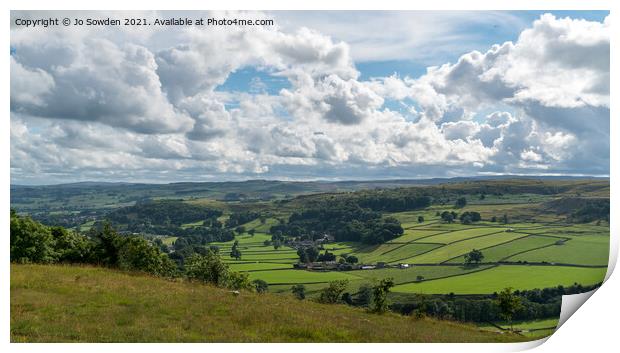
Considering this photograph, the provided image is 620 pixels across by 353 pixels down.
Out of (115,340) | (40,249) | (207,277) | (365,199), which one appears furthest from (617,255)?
(365,199)

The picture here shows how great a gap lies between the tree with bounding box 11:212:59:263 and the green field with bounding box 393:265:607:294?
23.9 metres

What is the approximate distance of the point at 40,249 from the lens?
22.0 metres

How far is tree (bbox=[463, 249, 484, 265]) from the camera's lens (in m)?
37.6

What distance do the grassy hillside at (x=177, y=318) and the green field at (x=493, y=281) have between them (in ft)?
51.5

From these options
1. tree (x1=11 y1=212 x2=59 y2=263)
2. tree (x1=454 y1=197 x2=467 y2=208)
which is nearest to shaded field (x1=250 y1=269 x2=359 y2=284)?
tree (x1=11 y1=212 x2=59 y2=263)

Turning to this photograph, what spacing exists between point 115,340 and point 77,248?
46.2ft

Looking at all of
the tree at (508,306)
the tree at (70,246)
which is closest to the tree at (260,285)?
the tree at (70,246)

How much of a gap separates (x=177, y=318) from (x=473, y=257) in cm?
3032

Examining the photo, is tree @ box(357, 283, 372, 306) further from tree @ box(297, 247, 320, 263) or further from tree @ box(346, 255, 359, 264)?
tree @ box(297, 247, 320, 263)

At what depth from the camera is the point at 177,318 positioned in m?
14.0

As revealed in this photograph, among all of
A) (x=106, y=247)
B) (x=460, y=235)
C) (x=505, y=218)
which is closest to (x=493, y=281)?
(x=460, y=235)

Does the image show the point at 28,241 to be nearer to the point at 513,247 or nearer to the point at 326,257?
the point at 326,257

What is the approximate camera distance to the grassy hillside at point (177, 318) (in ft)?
42.2

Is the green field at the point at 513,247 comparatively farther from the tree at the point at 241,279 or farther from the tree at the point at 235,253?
the tree at the point at 235,253
